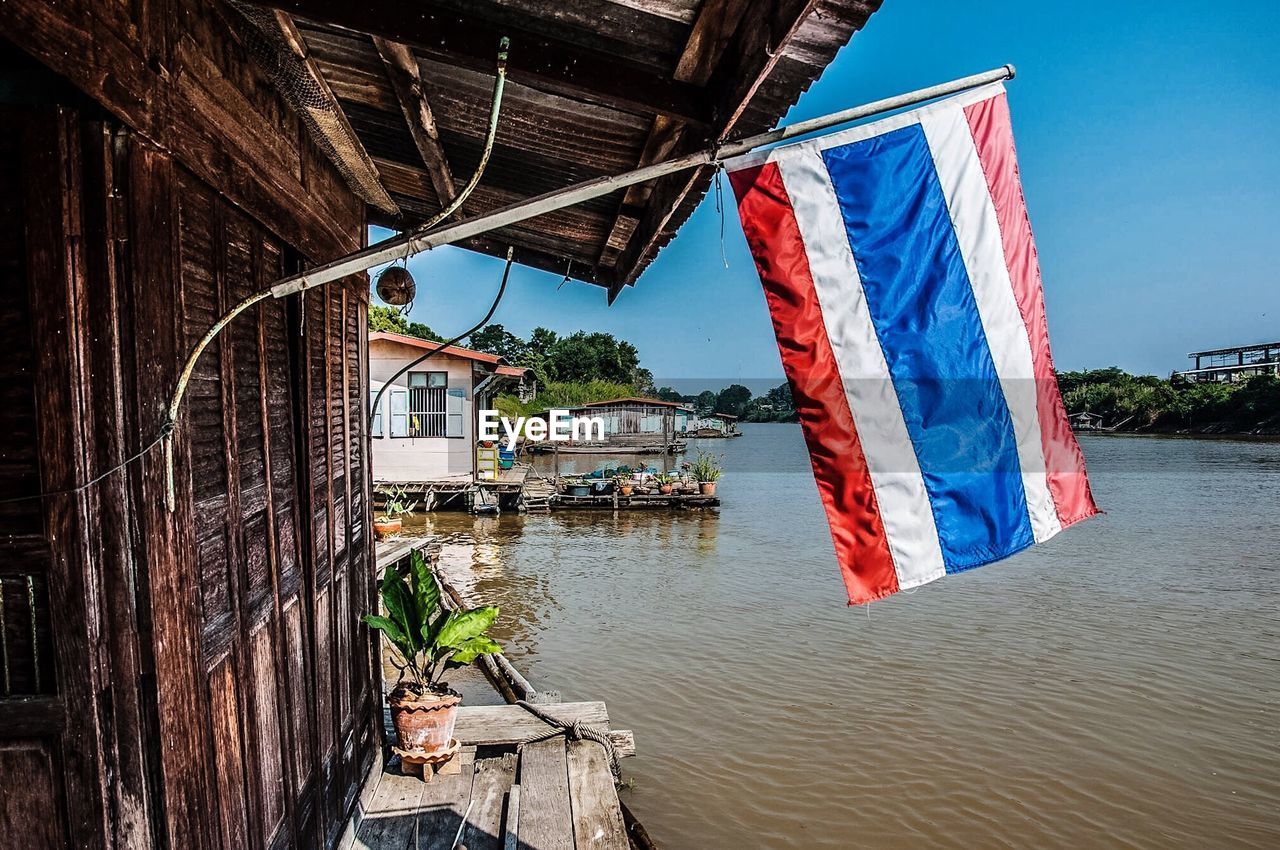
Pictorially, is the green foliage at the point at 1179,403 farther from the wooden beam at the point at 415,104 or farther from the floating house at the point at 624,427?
the wooden beam at the point at 415,104

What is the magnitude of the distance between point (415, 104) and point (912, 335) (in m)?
2.23

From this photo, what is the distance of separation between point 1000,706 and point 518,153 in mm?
8881

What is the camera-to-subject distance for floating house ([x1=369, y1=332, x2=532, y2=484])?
2188 cm

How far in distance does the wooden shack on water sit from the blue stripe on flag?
2.32ft

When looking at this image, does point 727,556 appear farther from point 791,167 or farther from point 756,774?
point 791,167

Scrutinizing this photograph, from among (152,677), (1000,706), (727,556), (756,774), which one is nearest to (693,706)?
(756,774)

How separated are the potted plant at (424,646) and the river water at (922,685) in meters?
2.64

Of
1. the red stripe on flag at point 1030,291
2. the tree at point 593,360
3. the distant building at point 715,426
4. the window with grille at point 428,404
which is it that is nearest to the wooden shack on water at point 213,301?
the red stripe on flag at point 1030,291

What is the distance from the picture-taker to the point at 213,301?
8.41 feet

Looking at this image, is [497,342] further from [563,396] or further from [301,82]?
[301,82]

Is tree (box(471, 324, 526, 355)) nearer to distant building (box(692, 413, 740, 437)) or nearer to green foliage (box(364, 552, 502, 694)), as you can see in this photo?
distant building (box(692, 413, 740, 437))

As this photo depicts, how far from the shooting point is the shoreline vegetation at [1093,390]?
6028cm

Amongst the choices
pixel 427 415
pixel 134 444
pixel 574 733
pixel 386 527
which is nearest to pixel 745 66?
pixel 134 444

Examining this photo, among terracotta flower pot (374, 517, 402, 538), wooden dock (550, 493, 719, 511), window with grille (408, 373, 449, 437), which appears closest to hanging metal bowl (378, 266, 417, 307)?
terracotta flower pot (374, 517, 402, 538)
